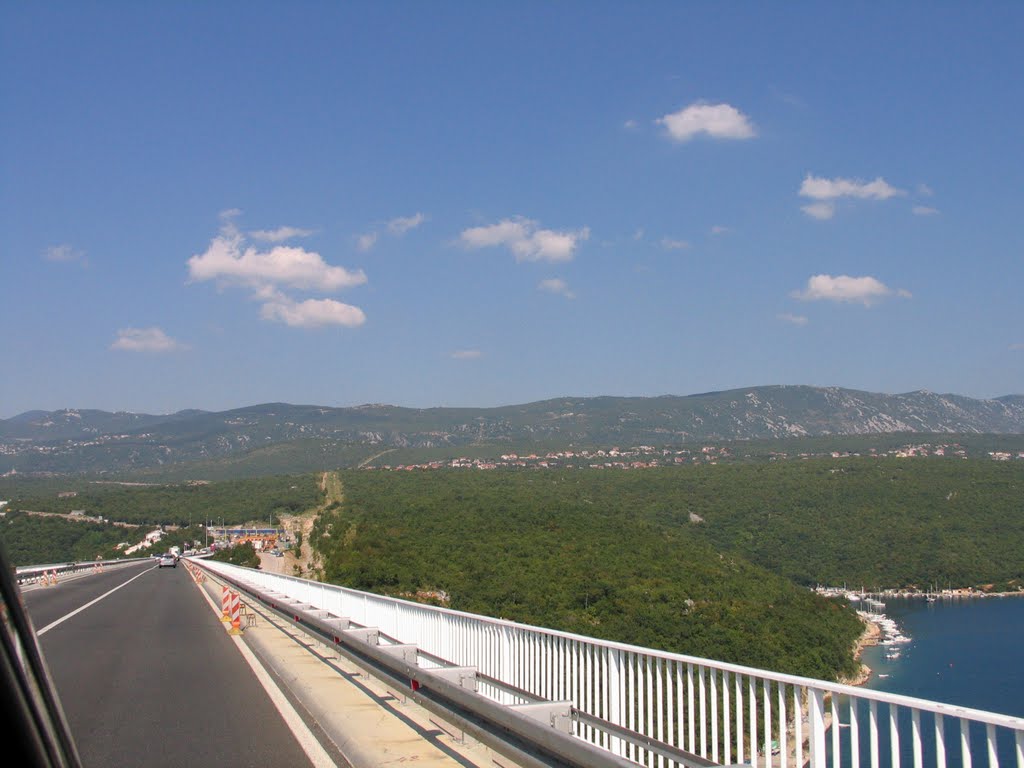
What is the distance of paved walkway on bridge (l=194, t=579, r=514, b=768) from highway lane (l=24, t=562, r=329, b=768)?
42 centimetres

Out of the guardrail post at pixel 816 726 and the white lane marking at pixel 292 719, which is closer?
the guardrail post at pixel 816 726

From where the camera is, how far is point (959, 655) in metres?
70.4

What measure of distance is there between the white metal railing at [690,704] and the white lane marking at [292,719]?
1.71 metres

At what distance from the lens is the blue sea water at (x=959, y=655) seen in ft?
176

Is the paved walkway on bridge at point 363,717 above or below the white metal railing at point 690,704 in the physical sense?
below

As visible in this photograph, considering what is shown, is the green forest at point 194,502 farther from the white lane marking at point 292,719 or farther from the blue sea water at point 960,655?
the white lane marking at point 292,719

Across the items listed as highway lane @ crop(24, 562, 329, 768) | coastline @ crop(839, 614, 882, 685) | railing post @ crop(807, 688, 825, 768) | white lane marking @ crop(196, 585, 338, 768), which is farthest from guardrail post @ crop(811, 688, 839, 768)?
coastline @ crop(839, 614, 882, 685)

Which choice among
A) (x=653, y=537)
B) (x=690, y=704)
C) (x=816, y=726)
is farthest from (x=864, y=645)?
(x=816, y=726)

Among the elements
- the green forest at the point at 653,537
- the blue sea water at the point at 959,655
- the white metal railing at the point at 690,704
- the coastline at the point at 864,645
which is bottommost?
the blue sea water at the point at 959,655

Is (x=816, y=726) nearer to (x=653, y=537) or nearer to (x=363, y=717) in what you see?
(x=363, y=717)

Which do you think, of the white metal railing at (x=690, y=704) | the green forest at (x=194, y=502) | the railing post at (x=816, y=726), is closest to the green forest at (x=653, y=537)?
the green forest at (x=194, y=502)

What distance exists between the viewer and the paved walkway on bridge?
7.44m

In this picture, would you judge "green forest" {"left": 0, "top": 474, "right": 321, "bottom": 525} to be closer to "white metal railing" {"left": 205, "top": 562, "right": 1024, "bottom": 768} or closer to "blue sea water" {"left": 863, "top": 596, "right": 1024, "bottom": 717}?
"blue sea water" {"left": 863, "top": 596, "right": 1024, "bottom": 717}

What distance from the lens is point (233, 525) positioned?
12606cm
